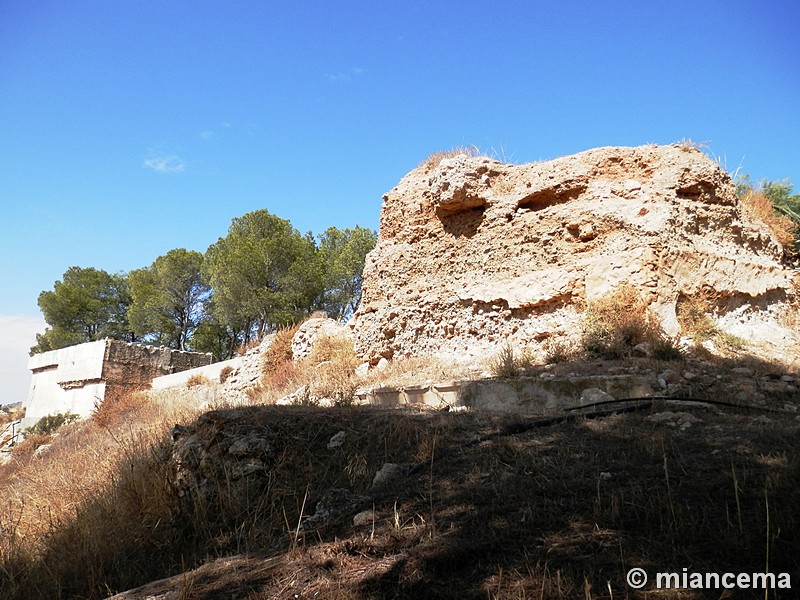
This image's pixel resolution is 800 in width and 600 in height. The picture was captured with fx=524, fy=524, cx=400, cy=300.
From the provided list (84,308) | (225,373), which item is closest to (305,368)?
(225,373)

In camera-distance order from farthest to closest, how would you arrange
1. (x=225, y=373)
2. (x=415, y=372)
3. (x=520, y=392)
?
(x=225, y=373) → (x=415, y=372) → (x=520, y=392)

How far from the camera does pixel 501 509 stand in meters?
3.05

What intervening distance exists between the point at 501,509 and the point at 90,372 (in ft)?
60.2

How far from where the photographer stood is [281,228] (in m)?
24.3

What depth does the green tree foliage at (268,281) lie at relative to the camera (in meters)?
22.3

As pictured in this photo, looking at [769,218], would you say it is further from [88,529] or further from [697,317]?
[88,529]

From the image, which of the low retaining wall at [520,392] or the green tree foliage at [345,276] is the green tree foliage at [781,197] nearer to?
the low retaining wall at [520,392]

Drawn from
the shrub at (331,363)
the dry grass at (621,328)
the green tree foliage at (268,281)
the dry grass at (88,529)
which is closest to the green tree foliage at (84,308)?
the green tree foliage at (268,281)

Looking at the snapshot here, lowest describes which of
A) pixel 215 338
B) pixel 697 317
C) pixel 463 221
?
pixel 697 317

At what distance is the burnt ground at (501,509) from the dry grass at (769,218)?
19.4 ft

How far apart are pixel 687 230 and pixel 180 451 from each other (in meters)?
7.75

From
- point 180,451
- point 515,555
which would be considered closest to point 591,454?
point 515,555

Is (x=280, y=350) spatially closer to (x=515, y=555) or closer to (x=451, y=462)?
(x=451, y=462)

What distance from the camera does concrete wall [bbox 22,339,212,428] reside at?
17.5 m
